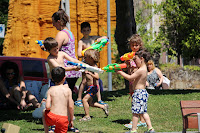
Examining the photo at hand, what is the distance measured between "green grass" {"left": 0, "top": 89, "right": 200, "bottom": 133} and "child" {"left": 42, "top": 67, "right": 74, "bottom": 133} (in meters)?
1.14

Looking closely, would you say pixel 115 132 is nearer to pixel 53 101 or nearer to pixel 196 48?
pixel 53 101

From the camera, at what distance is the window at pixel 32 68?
1216cm

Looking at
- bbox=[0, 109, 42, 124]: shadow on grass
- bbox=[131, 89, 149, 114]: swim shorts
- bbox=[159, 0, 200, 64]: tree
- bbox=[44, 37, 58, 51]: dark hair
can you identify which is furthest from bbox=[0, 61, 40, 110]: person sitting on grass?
bbox=[159, 0, 200, 64]: tree

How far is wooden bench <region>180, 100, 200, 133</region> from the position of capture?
5131 millimetres

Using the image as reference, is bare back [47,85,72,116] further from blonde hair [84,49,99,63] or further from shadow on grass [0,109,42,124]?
shadow on grass [0,109,42,124]

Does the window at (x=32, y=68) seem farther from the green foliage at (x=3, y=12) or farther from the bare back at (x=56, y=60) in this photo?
the green foliage at (x=3, y=12)

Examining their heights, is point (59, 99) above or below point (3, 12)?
below

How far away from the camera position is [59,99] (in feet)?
19.5

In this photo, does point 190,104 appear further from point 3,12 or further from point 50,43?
point 3,12

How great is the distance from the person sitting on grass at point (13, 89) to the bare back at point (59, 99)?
12.7ft

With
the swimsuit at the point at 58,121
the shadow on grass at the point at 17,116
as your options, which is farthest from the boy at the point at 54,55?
the shadow on grass at the point at 17,116

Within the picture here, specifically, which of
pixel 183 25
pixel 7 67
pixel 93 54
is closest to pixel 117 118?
pixel 93 54

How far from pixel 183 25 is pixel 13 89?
22.1 meters

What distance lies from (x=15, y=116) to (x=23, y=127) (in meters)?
1.58
